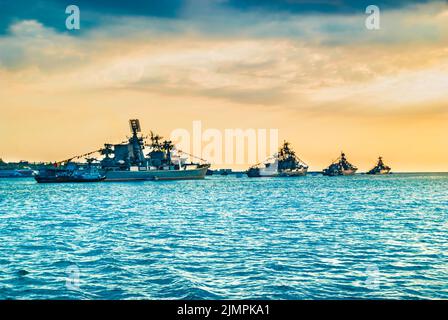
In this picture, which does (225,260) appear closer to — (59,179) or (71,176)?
(71,176)

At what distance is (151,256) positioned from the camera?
23.4 metres

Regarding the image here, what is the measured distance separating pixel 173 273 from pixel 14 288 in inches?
230

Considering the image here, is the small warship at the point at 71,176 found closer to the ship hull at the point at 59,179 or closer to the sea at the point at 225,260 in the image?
the ship hull at the point at 59,179

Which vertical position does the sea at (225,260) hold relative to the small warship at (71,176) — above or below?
below

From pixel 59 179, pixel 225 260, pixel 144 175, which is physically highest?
pixel 144 175

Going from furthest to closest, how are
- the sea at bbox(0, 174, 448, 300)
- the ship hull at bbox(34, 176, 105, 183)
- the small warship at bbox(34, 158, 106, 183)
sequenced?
the small warship at bbox(34, 158, 106, 183) → the ship hull at bbox(34, 176, 105, 183) → the sea at bbox(0, 174, 448, 300)

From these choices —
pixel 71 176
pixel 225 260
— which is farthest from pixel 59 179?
pixel 225 260

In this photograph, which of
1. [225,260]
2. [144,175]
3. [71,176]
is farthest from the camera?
[144,175]

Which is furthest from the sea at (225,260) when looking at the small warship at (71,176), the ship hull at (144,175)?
the ship hull at (144,175)

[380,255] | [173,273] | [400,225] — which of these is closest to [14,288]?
[173,273]

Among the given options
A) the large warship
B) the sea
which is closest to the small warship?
the large warship

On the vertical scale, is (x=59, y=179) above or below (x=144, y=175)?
below

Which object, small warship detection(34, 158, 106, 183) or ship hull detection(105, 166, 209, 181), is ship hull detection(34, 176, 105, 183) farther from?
ship hull detection(105, 166, 209, 181)

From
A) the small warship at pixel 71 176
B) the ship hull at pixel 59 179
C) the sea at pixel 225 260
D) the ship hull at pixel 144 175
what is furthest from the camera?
the ship hull at pixel 144 175
